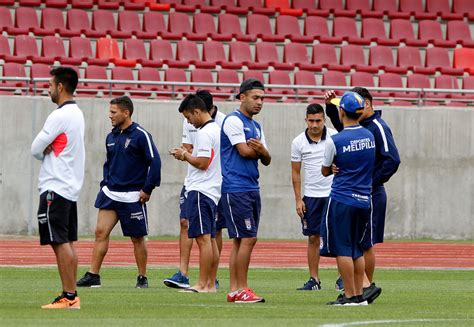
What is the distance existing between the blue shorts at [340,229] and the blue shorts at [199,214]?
5.91ft

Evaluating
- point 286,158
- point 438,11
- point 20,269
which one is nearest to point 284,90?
point 286,158

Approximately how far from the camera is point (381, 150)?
12.8 meters

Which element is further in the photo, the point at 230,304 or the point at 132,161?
the point at 132,161

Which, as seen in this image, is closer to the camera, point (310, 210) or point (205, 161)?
point (205, 161)

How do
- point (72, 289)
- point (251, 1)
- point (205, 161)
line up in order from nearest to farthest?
point (72, 289) < point (205, 161) < point (251, 1)

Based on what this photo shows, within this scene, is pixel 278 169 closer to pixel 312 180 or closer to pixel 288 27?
pixel 288 27

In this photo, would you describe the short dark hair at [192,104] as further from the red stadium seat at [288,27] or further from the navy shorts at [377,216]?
Answer: the red stadium seat at [288,27]

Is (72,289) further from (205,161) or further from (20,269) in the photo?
(20,269)

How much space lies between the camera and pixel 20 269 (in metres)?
16.6

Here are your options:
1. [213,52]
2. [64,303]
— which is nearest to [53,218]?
[64,303]

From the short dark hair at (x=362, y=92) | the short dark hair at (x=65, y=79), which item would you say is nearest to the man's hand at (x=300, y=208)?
the short dark hair at (x=362, y=92)

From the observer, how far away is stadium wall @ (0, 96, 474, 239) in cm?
2384

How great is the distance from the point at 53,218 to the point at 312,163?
213 inches

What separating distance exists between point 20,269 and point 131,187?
9.10ft
